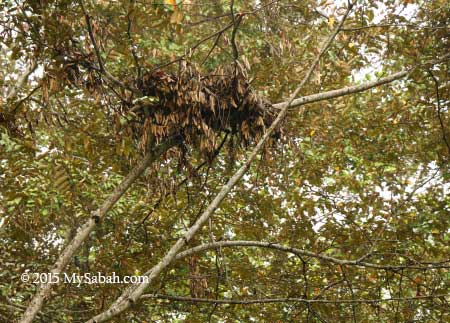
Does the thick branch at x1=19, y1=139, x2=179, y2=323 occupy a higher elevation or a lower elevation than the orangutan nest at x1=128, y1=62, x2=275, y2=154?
lower

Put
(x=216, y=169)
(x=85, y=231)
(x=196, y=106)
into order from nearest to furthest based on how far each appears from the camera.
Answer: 1. (x=85, y=231)
2. (x=196, y=106)
3. (x=216, y=169)

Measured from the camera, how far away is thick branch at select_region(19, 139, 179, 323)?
2572 millimetres

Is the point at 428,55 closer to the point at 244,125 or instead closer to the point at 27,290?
the point at 244,125

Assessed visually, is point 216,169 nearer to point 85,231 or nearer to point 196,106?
point 196,106

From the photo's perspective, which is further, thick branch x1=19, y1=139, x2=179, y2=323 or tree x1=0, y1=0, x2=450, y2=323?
tree x1=0, y1=0, x2=450, y2=323

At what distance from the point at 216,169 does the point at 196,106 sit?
2.98 metres

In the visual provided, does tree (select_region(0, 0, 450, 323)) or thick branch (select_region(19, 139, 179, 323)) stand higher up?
tree (select_region(0, 0, 450, 323))

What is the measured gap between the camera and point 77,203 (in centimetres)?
495

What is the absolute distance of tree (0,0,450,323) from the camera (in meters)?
2.98

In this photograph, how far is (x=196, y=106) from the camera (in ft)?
9.86

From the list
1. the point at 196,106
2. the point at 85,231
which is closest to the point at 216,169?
the point at 196,106

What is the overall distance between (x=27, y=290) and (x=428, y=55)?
165 inches

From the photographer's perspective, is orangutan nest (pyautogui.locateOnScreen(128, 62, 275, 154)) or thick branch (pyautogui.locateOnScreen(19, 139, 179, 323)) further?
orangutan nest (pyautogui.locateOnScreen(128, 62, 275, 154))

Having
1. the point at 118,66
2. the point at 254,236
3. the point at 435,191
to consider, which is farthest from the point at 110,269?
the point at 435,191
